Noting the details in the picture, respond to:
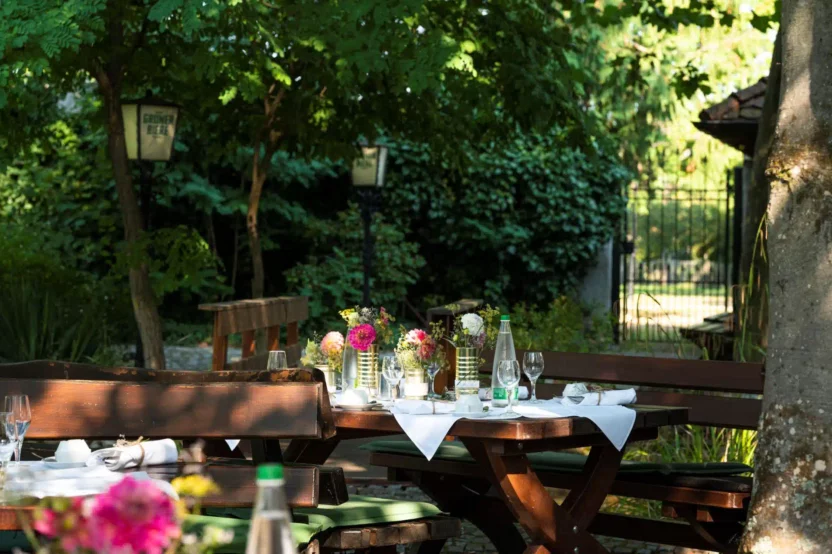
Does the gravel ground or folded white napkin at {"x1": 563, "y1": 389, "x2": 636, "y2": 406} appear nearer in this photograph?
folded white napkin at {"x1": 563, "y1": 389, "x2": 636, "y2": 406}

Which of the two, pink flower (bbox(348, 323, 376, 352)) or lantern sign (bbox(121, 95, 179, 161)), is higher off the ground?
lantern sign (bbox(121, 95, 179, 161))

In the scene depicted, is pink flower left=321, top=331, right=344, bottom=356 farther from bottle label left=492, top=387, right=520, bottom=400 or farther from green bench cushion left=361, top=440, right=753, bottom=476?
bottle label left=492, top=387, right=520, bottom=400

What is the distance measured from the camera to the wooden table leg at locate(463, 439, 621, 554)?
14.8 ft

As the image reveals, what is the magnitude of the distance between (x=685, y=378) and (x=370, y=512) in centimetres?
218

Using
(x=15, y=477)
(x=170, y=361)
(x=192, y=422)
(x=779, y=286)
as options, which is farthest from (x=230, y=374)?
(x=170, y=361)

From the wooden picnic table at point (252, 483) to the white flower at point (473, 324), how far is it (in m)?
1.48

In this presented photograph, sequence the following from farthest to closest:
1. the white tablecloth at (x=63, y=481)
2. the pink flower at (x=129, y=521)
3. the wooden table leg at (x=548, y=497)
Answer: the wooden table leg at (x=548, y=497) < the white tablecloth at (x=63, y=481) < the pink flower at (x=129, y=521)

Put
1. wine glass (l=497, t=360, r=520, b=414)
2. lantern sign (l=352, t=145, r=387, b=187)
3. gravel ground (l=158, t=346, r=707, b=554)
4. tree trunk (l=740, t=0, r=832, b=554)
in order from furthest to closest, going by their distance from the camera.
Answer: lantern sign (l=352, t=145, r=387, b=187), gravel ground (l=158, t=346, r=707, b=554), wine glass (l=497, t=360, r=520, b=414), tree trunk (l=740, t=0, r=832, b=554)

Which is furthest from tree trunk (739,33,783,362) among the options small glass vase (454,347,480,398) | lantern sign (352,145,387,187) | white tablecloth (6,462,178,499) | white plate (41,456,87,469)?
lantern sign (352,145,387,187)

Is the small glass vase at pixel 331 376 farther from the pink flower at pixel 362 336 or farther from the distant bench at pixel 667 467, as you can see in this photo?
the distant bench at pixel 667 467

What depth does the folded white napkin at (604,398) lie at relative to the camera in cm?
492

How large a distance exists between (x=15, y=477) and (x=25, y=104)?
727 centimetres

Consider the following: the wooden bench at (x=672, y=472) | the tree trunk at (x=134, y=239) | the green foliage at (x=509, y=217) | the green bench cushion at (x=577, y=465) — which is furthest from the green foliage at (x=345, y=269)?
the green bench cushion at (x=577, y=465)

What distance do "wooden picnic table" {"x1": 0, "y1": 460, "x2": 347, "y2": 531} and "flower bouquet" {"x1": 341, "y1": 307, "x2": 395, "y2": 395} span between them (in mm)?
1416
